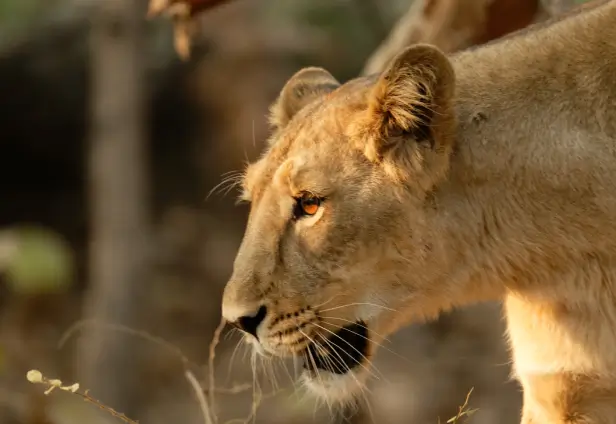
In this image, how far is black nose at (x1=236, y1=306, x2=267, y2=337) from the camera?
7.79 ft

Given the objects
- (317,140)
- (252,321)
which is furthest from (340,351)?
(317,140)

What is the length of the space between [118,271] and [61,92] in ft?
9.41

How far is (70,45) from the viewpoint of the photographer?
352 inches

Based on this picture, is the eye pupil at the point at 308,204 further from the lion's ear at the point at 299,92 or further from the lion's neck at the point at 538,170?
the lion's ear at the point at 299,92

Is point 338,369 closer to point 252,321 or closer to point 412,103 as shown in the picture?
point 252,321

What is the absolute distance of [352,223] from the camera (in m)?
2.34

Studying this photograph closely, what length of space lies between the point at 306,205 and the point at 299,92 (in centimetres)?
50

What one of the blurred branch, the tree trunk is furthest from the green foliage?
the blurred branch

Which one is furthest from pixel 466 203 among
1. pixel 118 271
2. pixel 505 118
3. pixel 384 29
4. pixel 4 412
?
pixel 4 412

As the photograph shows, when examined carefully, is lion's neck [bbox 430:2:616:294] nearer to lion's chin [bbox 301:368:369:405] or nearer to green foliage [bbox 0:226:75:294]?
Answer: lion's chin [bbox 301:368:369:405]

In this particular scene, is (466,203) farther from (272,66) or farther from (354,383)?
(272,66)

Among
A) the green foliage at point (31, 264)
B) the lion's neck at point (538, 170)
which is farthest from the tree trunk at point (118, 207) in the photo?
the lion's neck at point (538, 170)

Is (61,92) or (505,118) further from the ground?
(61,92)

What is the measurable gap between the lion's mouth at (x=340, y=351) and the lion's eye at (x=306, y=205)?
246mm
